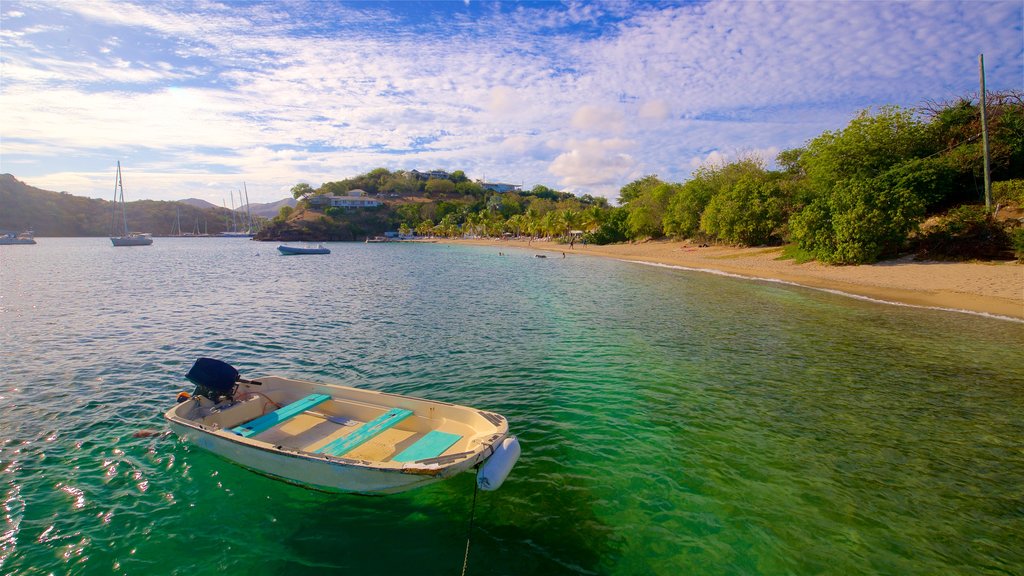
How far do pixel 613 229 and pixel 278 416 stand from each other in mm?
93915

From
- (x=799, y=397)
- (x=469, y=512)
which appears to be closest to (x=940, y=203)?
(x=799, y=397)

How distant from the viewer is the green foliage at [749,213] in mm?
56750

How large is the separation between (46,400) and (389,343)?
10527 mm

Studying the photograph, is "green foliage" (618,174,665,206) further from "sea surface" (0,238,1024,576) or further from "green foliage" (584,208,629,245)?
"sea surface" (0,238,1024,576)

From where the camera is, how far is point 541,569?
677cm

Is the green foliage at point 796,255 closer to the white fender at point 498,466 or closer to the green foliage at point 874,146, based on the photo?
the green foliage at point 874,146

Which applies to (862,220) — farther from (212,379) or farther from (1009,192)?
(212,379)

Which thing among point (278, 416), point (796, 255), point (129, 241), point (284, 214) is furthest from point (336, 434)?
point (284, 214)

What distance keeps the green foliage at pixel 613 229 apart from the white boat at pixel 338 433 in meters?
91.8

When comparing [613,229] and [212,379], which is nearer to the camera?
[212,379]

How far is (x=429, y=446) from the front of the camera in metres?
8.39

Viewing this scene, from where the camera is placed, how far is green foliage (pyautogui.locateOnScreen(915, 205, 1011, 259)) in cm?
3312

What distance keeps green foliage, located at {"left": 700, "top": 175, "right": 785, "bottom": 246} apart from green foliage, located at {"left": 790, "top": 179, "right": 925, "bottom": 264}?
14768 millimetres

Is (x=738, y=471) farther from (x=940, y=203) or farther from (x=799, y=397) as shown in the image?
(x=940, y=203)
